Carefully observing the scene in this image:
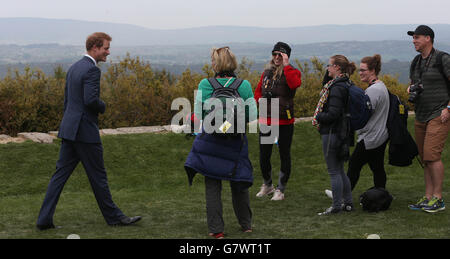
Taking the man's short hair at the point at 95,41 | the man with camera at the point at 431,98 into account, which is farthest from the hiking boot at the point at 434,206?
the man's short hair at the point at 95,41

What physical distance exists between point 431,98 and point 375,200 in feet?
4.60

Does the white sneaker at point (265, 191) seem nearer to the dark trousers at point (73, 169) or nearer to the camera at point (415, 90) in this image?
the camera at point (415, 90)

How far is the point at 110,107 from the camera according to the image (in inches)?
542

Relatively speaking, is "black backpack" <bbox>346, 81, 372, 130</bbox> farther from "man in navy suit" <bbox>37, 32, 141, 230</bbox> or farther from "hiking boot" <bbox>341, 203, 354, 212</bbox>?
"man in navy suit" <bbox>37, 32, 141, 230</bbox>

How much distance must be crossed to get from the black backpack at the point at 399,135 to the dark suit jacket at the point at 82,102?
11.4 feet

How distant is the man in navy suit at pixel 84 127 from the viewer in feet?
18.6

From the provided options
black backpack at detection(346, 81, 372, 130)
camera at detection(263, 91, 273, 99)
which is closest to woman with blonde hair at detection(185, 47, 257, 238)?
black backpack at detection(346, 81, 372, 130)

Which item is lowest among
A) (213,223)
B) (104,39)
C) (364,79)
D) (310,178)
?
(310,178)

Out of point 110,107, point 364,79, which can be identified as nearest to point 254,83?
point 110,107

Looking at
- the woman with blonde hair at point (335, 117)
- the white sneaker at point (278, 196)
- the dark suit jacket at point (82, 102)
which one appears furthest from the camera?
the white sneaker at point (278, 196)
